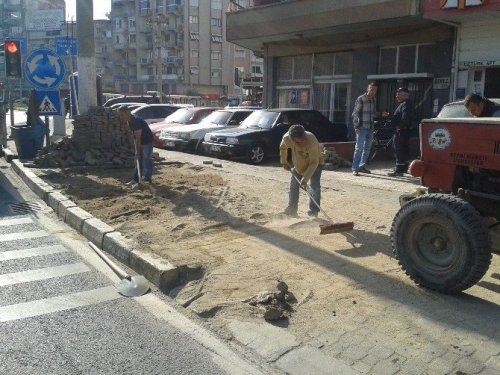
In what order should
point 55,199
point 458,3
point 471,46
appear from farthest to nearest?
point 471,46, point 458,3, point 55,199

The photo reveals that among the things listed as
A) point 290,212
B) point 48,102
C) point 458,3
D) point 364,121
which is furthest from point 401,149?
point 48,102

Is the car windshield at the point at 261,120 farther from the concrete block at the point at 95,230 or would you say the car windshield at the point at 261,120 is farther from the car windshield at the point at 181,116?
the concrete block at the point at 95,230

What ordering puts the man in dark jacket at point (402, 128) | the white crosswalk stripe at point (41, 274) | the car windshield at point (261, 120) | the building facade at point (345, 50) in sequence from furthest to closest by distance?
the building facade at point (345, 50)
the car windshield at point (261, 120)
the man in dark jacket at point (402, 128)
the white crosswalk stripe at point (41, 274)

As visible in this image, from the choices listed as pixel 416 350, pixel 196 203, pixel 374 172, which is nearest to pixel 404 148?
pixel 374 172

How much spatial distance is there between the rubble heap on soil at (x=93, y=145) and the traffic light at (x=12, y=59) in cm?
288

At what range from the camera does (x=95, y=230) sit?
6520 mm

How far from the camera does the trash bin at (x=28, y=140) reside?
43.3ft

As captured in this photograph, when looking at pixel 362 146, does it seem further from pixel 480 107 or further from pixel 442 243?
pixel 442 243

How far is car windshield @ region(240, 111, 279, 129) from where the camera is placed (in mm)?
14547

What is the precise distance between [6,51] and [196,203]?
916cm

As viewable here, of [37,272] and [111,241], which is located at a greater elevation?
[111,241]

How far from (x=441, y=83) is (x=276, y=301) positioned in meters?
12.5

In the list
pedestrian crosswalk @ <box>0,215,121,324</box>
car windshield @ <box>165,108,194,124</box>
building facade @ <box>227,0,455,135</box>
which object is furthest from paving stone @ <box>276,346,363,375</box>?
car windshield @ <box>165,108,194,124</box>

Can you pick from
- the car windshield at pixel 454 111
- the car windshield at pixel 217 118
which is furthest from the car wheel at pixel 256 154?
the car windshield at pixel 454 111
